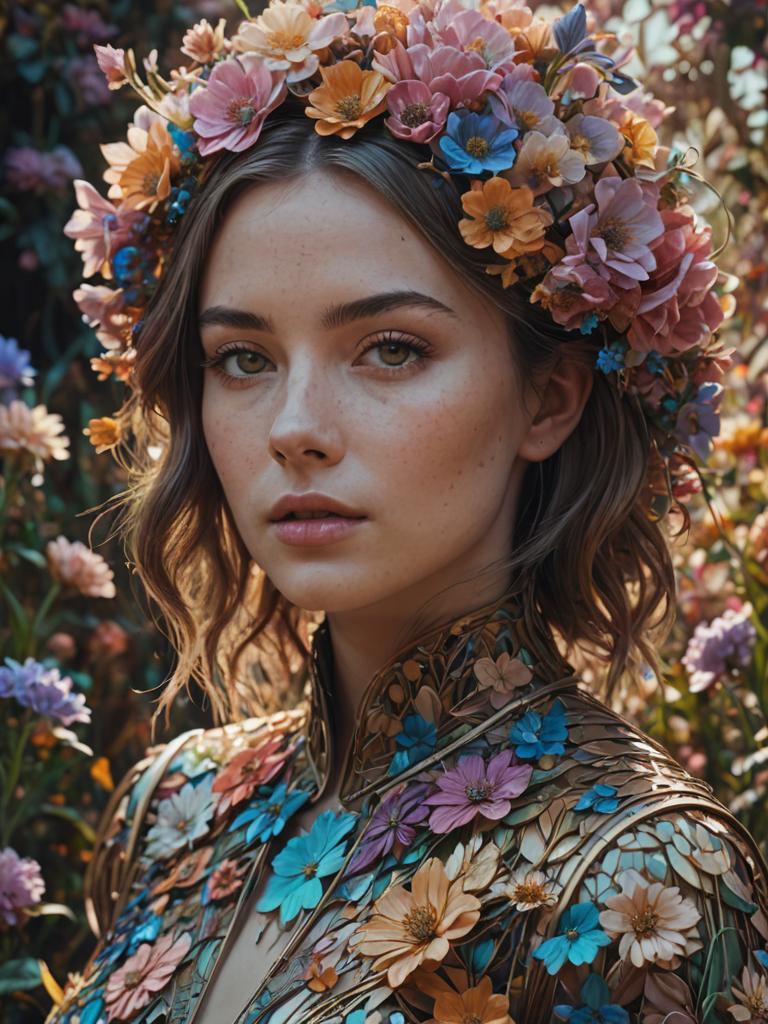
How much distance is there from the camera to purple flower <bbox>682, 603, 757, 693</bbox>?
199 centimetres

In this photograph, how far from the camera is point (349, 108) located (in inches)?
58.0

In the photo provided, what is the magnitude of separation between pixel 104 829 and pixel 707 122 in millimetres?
1586

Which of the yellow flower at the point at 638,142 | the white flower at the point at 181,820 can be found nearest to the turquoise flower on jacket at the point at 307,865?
the white flower at the point at 181,820

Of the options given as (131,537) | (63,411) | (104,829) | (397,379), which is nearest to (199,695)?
(63,411)

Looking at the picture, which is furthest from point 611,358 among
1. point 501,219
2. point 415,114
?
point 415,114

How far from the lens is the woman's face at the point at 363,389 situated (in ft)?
4.69

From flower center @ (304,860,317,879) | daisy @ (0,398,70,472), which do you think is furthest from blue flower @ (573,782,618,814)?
daisy @ (0,398,70,472)

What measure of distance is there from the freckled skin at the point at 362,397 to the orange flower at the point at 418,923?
0.95 ft

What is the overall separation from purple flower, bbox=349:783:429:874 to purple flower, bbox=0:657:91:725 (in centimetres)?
65

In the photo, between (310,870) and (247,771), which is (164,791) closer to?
(247,771)

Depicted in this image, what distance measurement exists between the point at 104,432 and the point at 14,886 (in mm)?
644

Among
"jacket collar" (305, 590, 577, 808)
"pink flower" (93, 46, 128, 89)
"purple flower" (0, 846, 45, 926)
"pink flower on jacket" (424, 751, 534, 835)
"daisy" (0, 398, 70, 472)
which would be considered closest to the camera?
"pink flower on jacket" (424, 751, 534, 835)

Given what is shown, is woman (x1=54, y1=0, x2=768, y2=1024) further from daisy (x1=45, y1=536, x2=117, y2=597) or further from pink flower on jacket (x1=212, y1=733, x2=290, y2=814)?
daisy (x1=45, y1=536, x2=117, y2=597)

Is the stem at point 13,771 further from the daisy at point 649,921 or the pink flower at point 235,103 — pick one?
the daisy at point 649,921
